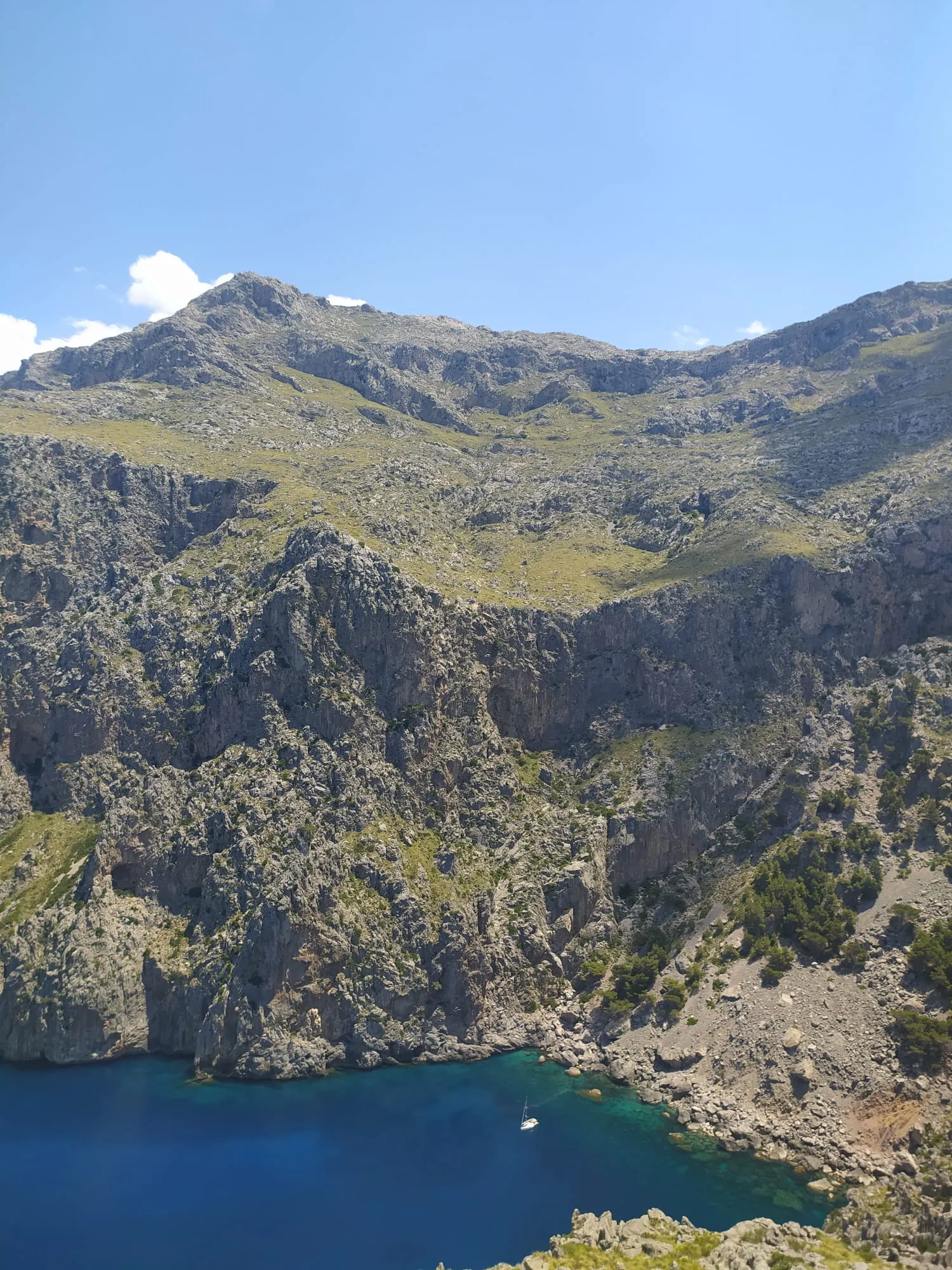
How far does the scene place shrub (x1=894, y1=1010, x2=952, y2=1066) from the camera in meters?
82.7

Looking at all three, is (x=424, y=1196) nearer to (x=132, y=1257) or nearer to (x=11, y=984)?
(x=132, y=1257)

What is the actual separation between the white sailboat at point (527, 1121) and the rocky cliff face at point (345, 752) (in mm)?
15834

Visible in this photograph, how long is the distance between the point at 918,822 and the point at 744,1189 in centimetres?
5626

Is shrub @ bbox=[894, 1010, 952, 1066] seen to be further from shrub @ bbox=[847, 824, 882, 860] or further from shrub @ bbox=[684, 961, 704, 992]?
shrub @ bbox=[847, 824, 882, 860]

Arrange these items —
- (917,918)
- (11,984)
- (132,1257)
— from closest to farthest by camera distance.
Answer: (132,1257)
(917,918)
(11,984)

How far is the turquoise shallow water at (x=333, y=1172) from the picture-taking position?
2662 inches

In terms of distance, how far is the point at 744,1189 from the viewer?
243ft

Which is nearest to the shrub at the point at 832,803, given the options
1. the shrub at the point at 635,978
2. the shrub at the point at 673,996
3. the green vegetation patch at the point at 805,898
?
the green vegetation patch at the point at 805,898

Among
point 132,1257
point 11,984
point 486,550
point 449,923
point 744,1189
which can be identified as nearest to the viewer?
point 132,1257

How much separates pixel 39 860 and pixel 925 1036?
391ft

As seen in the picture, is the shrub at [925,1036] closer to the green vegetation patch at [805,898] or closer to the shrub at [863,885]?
the green vegetation patch at [805,898]

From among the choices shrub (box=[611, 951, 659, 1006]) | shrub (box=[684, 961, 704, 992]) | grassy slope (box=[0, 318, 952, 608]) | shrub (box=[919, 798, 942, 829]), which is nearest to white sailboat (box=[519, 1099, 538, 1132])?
shrub (box=[611, 951, 659, 1006])

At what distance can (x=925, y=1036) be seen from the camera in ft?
273

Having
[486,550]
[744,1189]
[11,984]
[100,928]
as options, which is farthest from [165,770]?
[744,1189]
